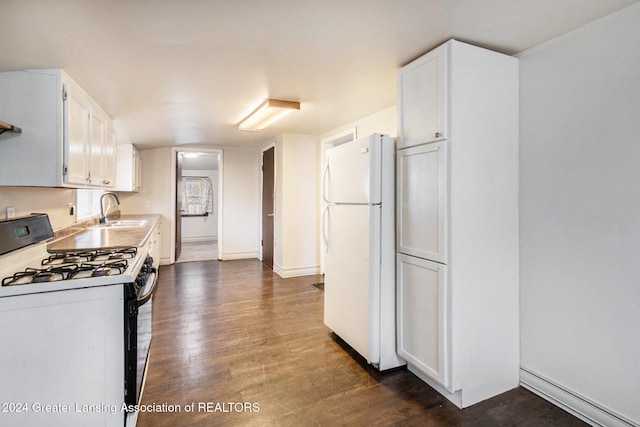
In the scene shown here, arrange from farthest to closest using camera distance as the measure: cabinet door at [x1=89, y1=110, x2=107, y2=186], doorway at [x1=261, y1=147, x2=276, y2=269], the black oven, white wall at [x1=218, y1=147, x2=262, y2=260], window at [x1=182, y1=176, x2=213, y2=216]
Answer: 1. window at [x1=182, y1=176, x2=213, y2=216]
2. white wall at [x1=218, y1=147, x2=262, y2=260]
3. doorway at [x1=261, y1=147, x2=276, y2=269]
4. cabinet door at [x1=89, y1=110, x2=107, y2=186]
5. the black oven

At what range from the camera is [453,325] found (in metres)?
1.82

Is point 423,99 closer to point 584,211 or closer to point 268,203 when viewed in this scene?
point 584,211

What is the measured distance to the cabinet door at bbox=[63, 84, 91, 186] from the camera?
1.91 meters

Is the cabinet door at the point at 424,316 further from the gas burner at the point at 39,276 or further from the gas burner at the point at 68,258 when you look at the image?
the gas burner at the point at 68,258

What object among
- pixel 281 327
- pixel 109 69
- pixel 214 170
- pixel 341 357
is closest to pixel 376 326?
pixel 341 357

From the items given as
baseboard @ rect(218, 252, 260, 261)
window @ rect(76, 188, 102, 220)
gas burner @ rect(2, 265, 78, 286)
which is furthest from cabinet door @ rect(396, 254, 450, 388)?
baseboard @ rect(218, 252, 260, 261)

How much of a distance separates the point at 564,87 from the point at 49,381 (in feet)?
10.2

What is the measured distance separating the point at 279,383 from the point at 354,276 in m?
0.93

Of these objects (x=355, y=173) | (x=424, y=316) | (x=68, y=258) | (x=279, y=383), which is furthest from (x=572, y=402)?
(x=68, y=258)

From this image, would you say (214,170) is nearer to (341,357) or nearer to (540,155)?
(341,357)

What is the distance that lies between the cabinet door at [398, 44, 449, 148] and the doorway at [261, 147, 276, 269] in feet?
10.8

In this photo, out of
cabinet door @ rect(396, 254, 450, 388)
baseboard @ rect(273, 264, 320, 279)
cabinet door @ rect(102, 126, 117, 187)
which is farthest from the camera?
baseboard @ rect(273, 264, 320, 279)

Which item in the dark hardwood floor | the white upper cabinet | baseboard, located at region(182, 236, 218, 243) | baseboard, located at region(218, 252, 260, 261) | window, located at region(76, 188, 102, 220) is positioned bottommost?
the dark hardwood floor

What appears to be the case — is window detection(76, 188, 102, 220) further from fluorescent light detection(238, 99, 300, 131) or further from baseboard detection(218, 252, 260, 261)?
baseboard detection(218, 252, 260, 261)
